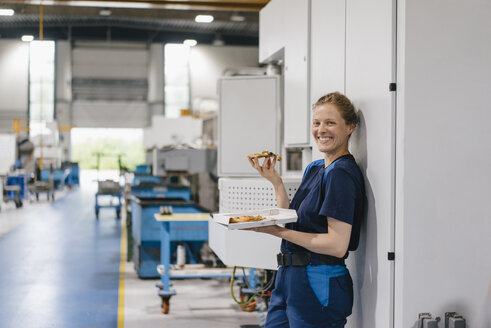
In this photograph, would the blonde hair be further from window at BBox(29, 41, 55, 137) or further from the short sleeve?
window at BBox(29, 41, 55, 137)

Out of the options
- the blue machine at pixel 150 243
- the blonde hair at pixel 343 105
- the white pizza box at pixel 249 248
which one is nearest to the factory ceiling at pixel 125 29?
the blue machine at pixel 150 243

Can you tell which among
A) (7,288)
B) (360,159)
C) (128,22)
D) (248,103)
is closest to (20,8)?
(128,22)

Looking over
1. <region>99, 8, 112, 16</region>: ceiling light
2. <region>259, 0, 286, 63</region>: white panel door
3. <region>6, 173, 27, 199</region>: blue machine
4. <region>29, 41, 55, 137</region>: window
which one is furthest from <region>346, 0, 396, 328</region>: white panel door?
<region>29, 41, 55, 137</region>: window

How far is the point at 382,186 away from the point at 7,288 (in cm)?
479

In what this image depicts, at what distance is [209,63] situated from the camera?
2116cm

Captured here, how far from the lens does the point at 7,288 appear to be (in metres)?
5.66

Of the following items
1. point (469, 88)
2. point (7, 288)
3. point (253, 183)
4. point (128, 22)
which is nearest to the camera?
→ point (469, 88)

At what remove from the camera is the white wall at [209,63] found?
2095cm

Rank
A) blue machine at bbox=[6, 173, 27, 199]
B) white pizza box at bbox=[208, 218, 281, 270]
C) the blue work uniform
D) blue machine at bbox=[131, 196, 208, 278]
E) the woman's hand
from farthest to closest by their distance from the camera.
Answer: blue machine at bbox=[6, 173, 27, 199], blue machine at bbox=[131, 196, 208, 278], white pizza box at bbox=[208, 218, 281, 270], the woman's hand, the blue work uniform

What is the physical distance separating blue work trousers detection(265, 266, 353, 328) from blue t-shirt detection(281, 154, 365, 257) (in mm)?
113

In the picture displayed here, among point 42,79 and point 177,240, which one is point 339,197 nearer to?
point 177,240

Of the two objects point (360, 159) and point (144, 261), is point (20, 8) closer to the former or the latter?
point (144, 261)

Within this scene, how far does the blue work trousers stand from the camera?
2098 mm

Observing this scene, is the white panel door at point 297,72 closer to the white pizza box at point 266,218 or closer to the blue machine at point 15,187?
the white pizza box at point 266,218
